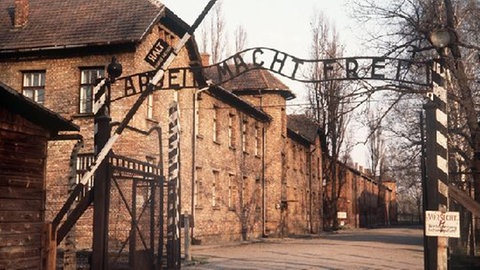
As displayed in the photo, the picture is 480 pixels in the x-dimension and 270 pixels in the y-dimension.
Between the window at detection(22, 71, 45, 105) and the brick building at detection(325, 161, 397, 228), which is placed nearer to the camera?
the window at detection(22, 71, 45, 105)

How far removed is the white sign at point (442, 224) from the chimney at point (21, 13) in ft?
69.4

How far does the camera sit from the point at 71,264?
40.7 ft

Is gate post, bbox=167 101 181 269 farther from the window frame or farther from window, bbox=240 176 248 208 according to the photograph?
window, bbox=240 176 248 208

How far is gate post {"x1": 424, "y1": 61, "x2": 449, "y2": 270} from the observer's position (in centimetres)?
912

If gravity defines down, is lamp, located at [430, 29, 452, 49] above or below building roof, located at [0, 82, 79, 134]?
above

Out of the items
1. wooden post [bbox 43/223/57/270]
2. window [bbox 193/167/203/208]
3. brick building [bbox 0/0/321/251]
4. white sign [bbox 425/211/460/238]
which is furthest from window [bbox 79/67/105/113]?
white sign [bbox 425/211/460/238]

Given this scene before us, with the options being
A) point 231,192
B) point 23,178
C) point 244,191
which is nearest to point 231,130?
point 231,192

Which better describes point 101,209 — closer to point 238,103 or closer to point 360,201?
point 238,103

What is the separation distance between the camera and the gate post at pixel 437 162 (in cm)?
912

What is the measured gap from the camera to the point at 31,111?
9797mm

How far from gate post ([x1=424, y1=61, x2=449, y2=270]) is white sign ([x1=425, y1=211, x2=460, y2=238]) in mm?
161

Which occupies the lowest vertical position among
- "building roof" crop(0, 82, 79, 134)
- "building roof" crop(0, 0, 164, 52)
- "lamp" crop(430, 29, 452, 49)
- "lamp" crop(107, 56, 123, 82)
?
"building roof" crop(0, 82, 79, 134)

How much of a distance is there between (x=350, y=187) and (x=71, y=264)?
206 ft

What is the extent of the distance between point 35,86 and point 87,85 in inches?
94.4
